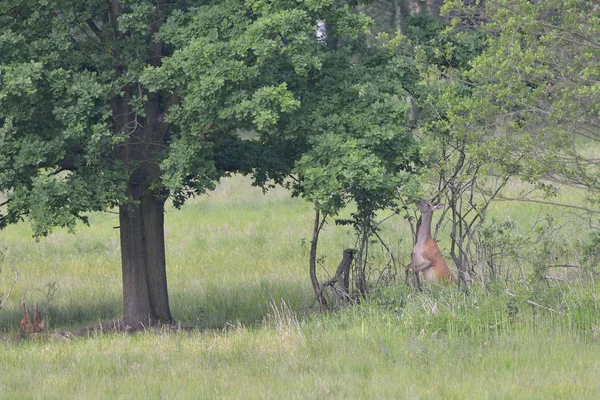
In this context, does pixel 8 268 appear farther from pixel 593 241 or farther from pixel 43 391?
pixel 593 241

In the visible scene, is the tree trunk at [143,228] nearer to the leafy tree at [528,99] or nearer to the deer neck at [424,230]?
the deer neck at [424,230]

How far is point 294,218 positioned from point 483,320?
1646 centimetres

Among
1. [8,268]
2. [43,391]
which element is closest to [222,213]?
[8,268]

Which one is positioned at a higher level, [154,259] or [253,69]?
[253,69]

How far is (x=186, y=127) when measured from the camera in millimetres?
12047

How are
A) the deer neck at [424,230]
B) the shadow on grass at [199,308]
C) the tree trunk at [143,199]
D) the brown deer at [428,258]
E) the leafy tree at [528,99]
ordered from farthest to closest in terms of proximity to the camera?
the shadow on grass at [199,308] < the tree trunk at [143,199] < the deer neck at [424,230] < the brown deer at [428,258] < the leafy tree at [528,99]

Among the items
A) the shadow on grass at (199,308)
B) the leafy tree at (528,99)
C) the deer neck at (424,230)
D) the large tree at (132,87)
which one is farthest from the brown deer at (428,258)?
the shadow on grass at (199,308)

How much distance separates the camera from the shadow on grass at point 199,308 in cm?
1466

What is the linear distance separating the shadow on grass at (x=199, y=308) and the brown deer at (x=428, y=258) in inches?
99.3

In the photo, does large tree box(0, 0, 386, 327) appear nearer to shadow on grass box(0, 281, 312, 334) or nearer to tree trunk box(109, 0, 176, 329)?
tree trunk box(109, 0, 176, 329)

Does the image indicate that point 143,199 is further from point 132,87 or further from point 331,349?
point 331,349

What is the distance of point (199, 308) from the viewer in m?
15.5

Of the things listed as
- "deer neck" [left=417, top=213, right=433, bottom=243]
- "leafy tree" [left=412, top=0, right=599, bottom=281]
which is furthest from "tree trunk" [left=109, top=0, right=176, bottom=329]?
"leafy tree" [left=412, top=0, right=599, bottom=281]

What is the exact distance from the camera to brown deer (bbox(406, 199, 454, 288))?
1202 cm
